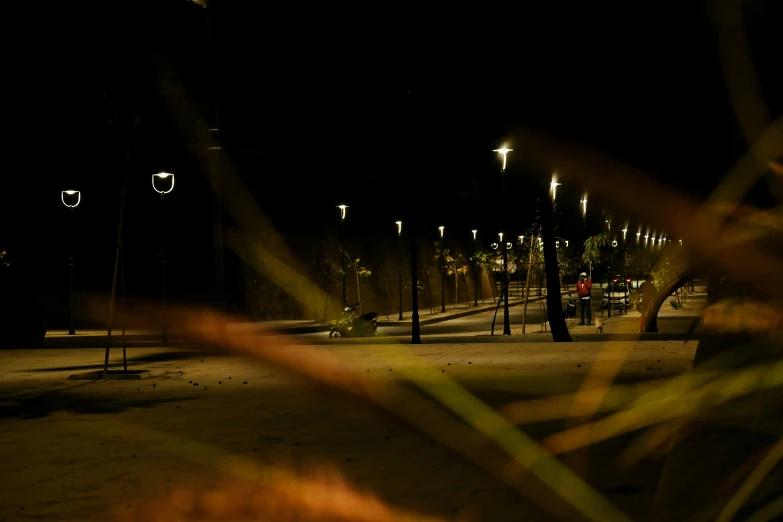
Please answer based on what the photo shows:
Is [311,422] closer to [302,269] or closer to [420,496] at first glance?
[420,496]

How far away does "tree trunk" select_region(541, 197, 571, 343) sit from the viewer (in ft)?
76.6

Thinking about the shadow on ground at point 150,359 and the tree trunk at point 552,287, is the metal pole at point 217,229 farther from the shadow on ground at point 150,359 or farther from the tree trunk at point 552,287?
the tree trunk at point 552,287

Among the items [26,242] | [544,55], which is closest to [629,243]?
[544,55]

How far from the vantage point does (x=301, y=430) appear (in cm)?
1028

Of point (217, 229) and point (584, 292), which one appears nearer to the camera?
point (217, 229)

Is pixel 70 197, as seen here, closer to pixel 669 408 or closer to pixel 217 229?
pixel 217 229

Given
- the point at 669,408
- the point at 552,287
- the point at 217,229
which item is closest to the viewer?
the point at 669,408

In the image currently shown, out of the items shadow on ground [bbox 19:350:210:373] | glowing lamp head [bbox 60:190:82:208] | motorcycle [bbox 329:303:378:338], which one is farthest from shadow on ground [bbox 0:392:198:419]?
glowing lamp head [bbox 60:190:82:208]

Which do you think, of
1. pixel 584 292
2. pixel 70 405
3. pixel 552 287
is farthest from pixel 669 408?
pixel 584 292

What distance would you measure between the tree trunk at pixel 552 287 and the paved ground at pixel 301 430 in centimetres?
340

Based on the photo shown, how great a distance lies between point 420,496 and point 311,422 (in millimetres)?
3860

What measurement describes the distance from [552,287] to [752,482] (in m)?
17.1

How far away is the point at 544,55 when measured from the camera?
20.5 meters

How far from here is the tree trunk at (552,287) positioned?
23.4 meters
